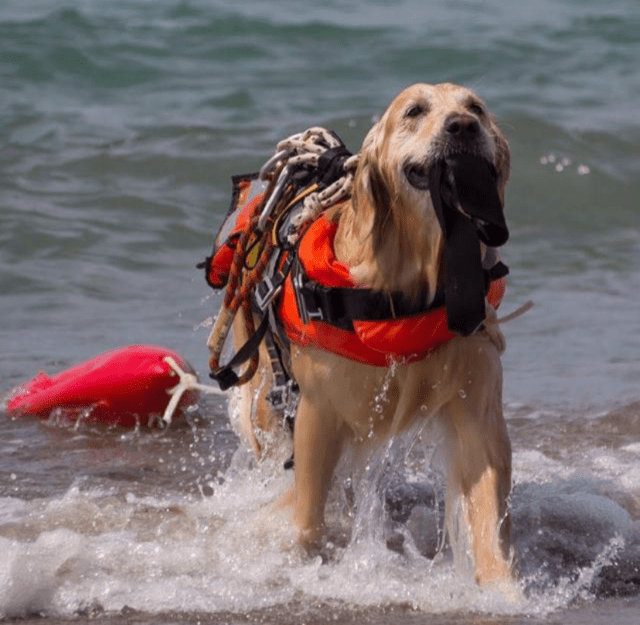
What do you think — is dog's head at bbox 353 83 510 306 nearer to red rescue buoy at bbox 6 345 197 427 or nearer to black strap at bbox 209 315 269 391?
black strap at bbox 209 315 269 391

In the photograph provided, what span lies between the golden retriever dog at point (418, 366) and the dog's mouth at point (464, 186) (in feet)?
0.04

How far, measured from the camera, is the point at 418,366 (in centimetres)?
398

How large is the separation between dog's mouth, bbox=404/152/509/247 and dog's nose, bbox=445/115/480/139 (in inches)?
1.9

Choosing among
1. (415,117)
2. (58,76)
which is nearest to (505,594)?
(415,117)

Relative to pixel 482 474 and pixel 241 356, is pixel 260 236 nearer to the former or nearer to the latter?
pixel 241 356

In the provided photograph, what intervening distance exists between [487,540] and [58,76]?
10560 millimetres

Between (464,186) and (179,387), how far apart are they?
274 cm

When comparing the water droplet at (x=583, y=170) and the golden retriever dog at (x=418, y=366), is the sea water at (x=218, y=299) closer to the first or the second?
the water droplet at (x=583, y=170)

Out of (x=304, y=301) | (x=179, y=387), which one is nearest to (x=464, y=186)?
(x=304, y=301)

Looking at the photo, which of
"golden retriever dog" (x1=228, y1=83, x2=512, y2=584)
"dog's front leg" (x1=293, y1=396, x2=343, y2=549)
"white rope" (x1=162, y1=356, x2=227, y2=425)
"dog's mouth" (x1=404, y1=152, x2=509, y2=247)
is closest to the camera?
"dog's mouth" (x1=404, y1=152, x2=509, y2=247)

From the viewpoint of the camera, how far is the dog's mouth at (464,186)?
362 cm

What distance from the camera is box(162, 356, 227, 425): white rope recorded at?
6.05 m

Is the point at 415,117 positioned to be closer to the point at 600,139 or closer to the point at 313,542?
the point at 313,542

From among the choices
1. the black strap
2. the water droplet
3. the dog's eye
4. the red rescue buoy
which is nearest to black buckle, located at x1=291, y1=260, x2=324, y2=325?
the black strap
